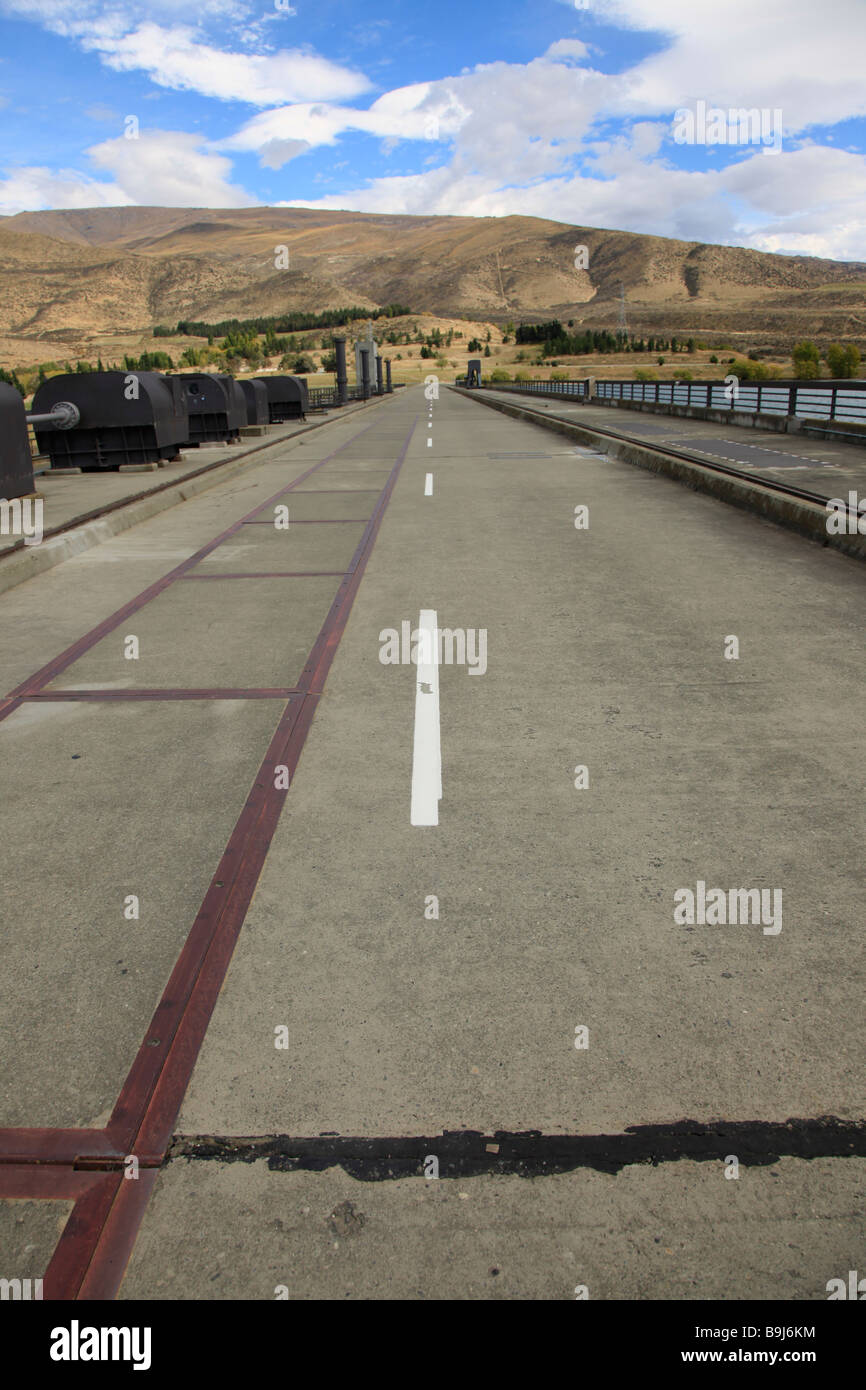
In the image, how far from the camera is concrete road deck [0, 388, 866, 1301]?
2178 millimetres

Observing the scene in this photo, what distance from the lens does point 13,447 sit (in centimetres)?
1245

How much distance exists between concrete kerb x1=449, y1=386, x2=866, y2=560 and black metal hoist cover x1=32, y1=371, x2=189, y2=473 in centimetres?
909

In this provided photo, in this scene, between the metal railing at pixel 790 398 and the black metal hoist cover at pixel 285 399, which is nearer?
the metal railing at pixel 790 398

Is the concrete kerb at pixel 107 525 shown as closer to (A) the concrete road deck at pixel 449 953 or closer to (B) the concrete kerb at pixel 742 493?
(A) the concrete road deck at pixel 449 953

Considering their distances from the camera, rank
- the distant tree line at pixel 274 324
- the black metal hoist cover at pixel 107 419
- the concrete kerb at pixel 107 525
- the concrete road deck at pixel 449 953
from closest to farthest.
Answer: the concrete road deck at pixel 449 953, the concrete kerb at pixel 107 525, the black metal hoist cover at pixel 107 419, the distant tree line at pixel 274 324

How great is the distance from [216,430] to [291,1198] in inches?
957

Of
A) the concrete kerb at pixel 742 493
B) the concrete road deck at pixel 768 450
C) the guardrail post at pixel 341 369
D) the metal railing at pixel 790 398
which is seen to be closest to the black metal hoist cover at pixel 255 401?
the concrete road deck at pixel 768 450

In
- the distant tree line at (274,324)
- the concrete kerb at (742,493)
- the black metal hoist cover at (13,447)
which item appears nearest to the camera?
the concrete kerb at (742,493)

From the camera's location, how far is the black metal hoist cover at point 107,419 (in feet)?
56.3

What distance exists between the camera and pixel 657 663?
6.22m

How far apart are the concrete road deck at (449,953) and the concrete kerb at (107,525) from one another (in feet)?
8.60

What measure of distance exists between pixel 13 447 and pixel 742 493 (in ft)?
31.1

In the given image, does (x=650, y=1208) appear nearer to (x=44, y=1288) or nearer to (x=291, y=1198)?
(x=291, y=1198)

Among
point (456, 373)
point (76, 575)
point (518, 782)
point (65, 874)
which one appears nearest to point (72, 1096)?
point (65, 874)
